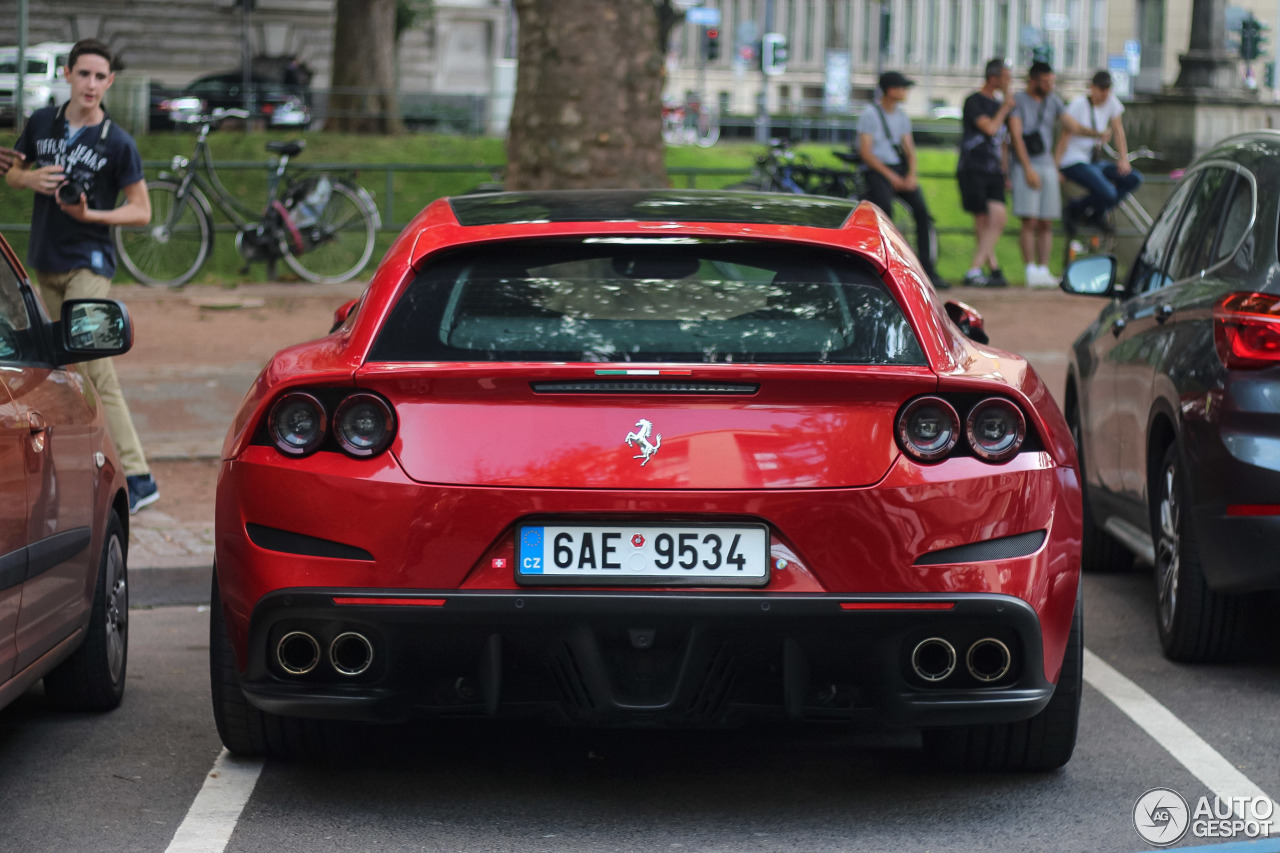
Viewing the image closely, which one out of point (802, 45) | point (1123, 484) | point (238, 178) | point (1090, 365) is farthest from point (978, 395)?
point (802, 45)

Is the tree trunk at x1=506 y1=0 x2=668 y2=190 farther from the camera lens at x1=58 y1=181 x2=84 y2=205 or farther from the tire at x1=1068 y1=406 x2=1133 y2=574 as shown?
the tire at x1=1068 y1=406 x2=1133 y2=574

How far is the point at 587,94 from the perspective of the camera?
424 inches

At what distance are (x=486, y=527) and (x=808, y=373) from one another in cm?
74

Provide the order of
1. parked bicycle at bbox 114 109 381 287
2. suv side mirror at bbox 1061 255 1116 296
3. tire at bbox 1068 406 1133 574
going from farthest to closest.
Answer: parked bicycle at bbox 114 109 381 287, tire at bbox 1068 406 1133 574, suv side mirror at bbox 1061 255 1116 296

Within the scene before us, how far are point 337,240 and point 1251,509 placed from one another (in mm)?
12082

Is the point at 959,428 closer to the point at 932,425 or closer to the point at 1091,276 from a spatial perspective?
the point at 932,425

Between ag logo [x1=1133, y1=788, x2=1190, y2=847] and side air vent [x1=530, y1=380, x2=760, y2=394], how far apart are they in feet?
4.29

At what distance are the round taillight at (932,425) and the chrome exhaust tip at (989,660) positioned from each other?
16.7 inches

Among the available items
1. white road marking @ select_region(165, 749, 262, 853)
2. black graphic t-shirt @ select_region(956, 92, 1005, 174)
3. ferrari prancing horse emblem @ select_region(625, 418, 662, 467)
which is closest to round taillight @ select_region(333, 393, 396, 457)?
ferrari prancing horse emblem @ select_region(625, 418, 662, 467)

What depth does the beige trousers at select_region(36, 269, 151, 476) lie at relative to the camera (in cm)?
786

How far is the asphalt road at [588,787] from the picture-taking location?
4094 mm

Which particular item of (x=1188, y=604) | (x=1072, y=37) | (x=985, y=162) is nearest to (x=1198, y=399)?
(x=1188, y=604)

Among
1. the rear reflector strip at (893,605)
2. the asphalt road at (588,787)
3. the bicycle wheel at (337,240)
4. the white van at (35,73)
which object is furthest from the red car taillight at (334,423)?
the white van at (35,73)

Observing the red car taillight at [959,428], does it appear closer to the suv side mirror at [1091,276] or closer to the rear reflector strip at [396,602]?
the rear reflector strip at [396,602]
